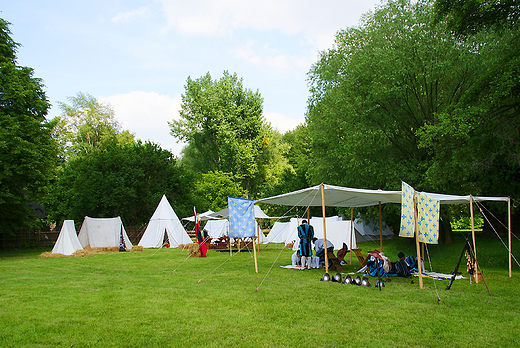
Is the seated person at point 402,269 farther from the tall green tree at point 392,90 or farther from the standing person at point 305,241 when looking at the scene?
the tall green tree at point 392,90

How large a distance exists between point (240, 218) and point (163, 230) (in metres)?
13.6

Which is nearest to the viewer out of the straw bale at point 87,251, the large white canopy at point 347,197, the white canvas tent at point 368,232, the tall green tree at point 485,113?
the large white canopy at point 347,197

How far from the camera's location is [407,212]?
22.8 ft

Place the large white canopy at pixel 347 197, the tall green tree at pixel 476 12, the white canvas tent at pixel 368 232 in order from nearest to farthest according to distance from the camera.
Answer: the large white canopy at pixel 347 197 < the tall green tree at pixel 476 12 < the white canvas tent at pixel 368 232

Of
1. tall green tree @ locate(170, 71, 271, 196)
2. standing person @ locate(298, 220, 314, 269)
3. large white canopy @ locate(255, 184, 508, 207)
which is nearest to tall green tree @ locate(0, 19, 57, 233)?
large white canopy @ locate(255, 184, 508, 207)

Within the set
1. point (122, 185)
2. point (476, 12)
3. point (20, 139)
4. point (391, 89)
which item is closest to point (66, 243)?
point (20, 139)

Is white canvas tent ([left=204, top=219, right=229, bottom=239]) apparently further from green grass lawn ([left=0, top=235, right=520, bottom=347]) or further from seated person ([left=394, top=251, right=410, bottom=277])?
seated person ([left=394, top=251, right=410, bottom=277])

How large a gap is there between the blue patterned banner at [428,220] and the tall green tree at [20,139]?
13.2 meters

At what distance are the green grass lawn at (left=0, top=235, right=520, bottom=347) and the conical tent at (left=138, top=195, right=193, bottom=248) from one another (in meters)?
13.0

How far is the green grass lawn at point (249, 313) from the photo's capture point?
4.06 metres

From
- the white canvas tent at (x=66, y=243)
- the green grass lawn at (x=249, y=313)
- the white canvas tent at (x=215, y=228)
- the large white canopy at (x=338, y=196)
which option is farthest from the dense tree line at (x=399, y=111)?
the white canvas tent at (x=215, y=228)

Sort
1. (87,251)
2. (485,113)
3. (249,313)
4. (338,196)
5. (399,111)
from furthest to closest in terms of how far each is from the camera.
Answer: (87,251)
(399,111)
(338,196)
(485,113)
(249,313)

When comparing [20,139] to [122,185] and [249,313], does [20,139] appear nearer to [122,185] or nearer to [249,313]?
[122,185]

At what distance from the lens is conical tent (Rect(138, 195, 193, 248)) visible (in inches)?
846
